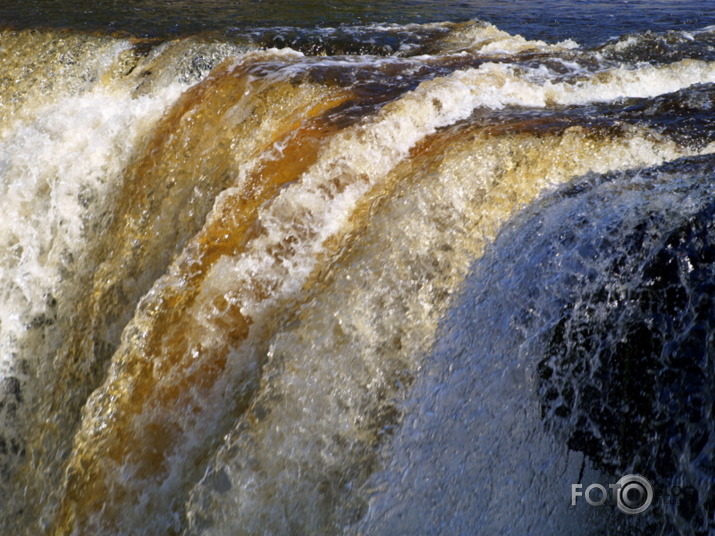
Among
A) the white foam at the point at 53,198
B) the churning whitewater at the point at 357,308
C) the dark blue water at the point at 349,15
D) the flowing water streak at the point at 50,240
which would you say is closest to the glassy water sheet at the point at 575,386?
the churning whitewater at the point at 357,308

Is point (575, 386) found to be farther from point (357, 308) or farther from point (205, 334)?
point (205, 334)

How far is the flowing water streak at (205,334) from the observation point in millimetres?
2373

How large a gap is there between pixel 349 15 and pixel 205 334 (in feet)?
16.2

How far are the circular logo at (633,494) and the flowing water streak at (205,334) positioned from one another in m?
1.18

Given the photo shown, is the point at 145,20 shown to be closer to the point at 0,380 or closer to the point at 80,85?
the point at 80,85

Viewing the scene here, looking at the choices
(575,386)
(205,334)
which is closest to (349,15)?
(205,334)

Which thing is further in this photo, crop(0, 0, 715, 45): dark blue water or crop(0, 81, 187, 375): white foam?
crop(0, 0, 715, 45): dark blue water

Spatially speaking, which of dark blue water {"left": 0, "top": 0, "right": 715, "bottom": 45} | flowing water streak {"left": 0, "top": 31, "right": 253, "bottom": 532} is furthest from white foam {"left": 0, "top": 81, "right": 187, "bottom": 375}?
dark blue water {"left": 0, "top": 0, "right": 715, "bottom": 45}

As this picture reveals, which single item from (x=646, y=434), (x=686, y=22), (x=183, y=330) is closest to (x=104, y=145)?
(x=183, y=330)

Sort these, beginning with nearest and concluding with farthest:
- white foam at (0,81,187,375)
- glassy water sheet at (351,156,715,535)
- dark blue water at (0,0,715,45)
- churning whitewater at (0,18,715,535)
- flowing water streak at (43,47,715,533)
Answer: glassy water sheet at (351,156,715,535), churning whitewater at (0,18,715,535), flowing water streak at (43,47,715,533), white foam at (0,81,187,375), dark blue water at (0,0,715,45)

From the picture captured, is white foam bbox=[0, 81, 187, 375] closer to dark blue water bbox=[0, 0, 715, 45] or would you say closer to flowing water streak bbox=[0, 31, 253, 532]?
flowing water streak bbox=[0, 31, 253, 532]

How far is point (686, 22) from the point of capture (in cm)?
639

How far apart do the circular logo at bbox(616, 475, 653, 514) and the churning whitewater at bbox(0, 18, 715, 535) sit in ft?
0.11

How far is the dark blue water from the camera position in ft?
19.4
